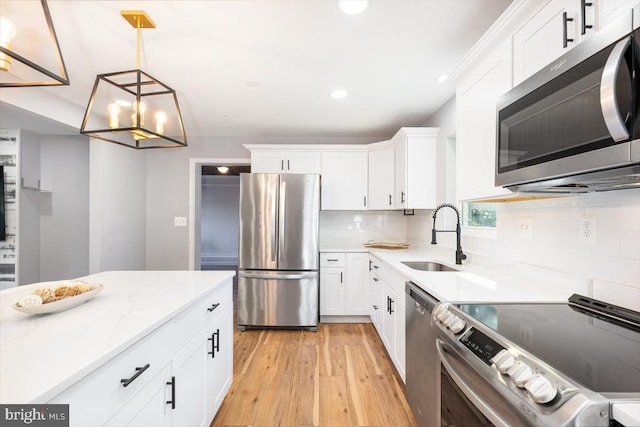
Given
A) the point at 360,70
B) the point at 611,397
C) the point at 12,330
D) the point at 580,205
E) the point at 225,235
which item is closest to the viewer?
the point at 611,397

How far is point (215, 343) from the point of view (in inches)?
Answer: 71.3

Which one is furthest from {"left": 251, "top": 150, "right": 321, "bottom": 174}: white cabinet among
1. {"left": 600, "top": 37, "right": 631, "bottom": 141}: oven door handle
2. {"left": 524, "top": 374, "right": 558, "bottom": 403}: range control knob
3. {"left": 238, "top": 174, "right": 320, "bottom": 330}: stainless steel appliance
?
{"left": 524, "top": 374, "right": 558, "bottom": 403}: range control knob

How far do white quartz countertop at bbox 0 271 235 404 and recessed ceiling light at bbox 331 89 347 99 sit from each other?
2.07 metres

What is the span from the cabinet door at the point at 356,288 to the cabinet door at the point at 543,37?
2.62m

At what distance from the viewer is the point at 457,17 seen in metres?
1.78

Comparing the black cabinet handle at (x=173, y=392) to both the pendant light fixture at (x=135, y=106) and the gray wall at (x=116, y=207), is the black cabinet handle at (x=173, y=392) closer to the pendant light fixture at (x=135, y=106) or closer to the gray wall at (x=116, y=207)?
the pendant light fixture at (x=135, y=106)

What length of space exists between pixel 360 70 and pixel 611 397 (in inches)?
94.4

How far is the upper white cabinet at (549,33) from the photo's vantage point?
1058 mm

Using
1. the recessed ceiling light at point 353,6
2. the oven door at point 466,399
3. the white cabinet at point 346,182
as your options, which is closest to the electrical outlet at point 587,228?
the oven door at point 466,399

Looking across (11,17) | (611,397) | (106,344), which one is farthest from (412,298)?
(11,17)

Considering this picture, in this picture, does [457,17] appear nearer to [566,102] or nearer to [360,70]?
[360,70]

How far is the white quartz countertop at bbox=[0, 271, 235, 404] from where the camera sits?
70 centimetres

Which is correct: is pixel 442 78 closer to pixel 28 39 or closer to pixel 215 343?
pixel 215 343

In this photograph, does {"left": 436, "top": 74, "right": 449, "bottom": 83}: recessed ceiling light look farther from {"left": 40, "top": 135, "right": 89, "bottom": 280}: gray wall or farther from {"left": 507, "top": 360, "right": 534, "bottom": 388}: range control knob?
{"left": 40, "top": 135, "right": 89, "bottom": 280}: gray wall
